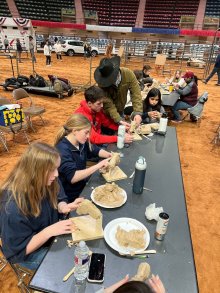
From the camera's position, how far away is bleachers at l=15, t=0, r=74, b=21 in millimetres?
23469

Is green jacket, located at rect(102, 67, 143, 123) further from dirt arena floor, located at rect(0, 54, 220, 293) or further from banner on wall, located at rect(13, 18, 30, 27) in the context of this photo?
banner on wall, located at rect(13, 18, 30, 27)

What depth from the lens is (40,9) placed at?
23672 mm

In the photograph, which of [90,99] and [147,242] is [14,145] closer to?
[90,99]

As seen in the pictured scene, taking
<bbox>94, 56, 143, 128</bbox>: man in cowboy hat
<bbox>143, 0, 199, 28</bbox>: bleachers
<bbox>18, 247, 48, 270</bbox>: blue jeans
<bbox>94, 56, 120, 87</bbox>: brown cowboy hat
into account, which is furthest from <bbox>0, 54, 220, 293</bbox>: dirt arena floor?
<bbox>143, 0, 199, 28</bbox>: bleachers

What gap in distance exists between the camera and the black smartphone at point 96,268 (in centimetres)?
131

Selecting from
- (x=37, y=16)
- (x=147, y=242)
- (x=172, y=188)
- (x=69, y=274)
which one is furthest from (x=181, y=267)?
(x=37, y=16)

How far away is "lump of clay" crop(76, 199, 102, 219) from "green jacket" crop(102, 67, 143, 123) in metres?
1.97

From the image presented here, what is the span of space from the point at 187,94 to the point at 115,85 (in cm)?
365

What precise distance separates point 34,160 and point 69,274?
2.35ft

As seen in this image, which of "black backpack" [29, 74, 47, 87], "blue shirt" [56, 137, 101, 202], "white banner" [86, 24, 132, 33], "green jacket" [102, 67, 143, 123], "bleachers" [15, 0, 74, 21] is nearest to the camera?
"blue shirt" [56, 137, 101, 202]

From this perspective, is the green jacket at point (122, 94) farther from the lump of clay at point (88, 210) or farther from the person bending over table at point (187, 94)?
the person bending over table at point (187, 94)

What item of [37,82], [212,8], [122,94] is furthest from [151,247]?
[212,8]

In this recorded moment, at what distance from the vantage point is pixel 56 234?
1.55 m

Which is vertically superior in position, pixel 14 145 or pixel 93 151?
pixel 93 151
